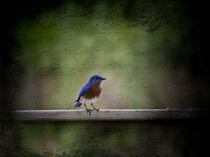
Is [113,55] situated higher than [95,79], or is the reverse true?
[113,55]

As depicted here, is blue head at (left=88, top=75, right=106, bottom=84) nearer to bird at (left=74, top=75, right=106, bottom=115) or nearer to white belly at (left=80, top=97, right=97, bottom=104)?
bird at (left=74, top=75, right=106, bottom=115)

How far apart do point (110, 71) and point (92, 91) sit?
0.19 meters

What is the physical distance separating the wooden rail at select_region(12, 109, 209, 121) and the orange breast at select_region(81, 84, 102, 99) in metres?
0.10

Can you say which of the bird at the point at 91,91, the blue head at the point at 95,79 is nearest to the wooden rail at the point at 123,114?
the bird at the point at 91,91

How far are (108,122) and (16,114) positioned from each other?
58 centimetres

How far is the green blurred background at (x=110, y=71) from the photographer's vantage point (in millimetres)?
1571

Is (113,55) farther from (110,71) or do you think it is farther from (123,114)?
(123,114)

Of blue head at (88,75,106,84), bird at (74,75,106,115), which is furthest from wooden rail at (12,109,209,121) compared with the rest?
blue head at (88,75,106,84)

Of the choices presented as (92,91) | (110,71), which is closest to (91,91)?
(92,91)

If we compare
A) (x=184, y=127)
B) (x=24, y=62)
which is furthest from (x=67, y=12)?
Result: (x=184, y=127)

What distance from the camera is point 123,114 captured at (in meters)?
1.49

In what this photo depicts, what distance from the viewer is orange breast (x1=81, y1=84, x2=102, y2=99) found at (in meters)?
1.50

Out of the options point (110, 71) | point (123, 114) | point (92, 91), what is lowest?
point (123, 114)

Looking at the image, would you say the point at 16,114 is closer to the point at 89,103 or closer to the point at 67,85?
the point at 67,85
